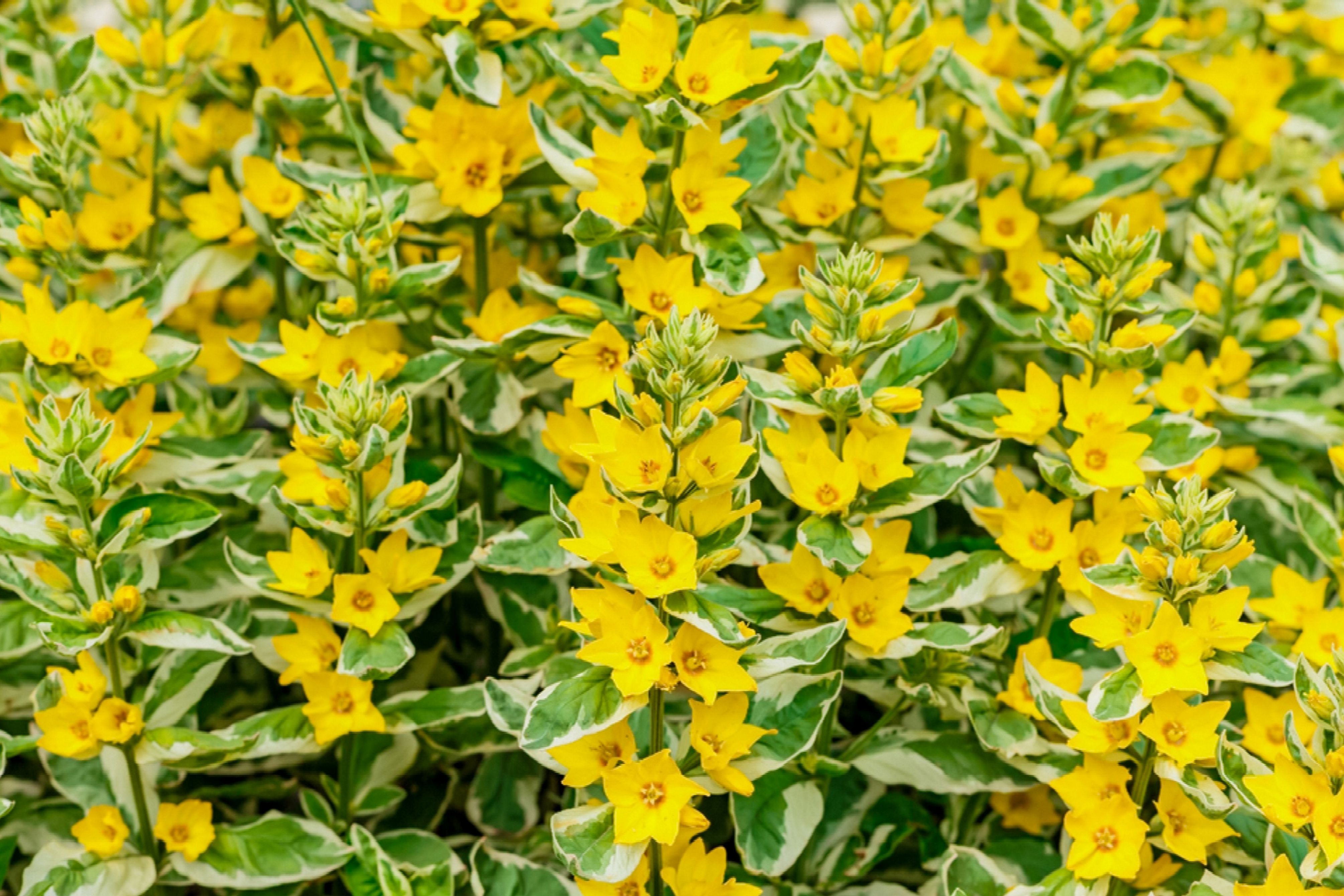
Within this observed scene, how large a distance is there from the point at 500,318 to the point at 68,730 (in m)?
0.55

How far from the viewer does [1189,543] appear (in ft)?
3.28

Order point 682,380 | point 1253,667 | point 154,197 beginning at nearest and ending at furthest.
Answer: point 682,380 → point 1253,667 → point 154,197

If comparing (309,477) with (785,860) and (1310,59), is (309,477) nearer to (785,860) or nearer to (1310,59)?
(785,860)

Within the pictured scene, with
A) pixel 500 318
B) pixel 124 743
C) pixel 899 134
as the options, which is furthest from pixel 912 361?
pixel 124 743

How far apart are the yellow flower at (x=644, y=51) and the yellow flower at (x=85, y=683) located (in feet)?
2.25

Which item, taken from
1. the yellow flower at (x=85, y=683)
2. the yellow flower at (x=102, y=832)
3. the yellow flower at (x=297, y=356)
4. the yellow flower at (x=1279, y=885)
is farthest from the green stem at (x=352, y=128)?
the yellow flower at (x=1279, y=885)

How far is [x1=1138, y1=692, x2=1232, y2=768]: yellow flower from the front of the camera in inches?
40.9

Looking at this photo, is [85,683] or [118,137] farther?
[118,137]

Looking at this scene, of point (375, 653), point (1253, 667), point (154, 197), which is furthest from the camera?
point (154, 197)

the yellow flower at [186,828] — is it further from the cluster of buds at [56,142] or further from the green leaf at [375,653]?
the cluster of buds at [56,142]

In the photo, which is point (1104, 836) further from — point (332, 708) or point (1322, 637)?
point (332, 708)

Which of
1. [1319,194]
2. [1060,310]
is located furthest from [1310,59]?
[1060,310]

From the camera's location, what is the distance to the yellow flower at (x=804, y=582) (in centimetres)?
112

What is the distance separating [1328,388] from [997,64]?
21.1 inches
